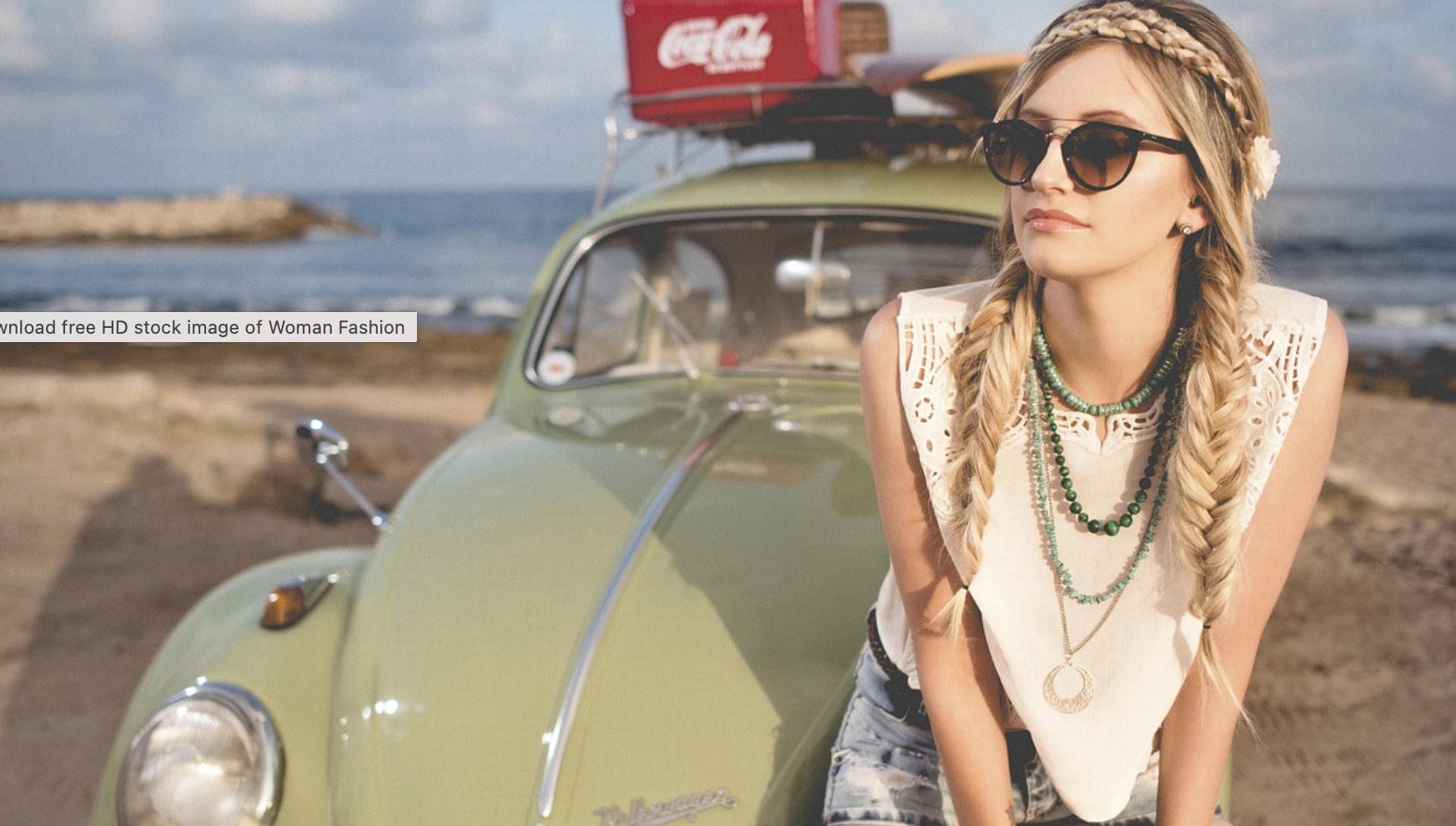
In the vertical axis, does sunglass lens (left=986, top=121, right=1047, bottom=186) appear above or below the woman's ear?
above

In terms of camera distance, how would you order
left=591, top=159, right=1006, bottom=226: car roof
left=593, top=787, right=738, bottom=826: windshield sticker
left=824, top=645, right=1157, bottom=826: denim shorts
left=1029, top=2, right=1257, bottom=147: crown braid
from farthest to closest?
left=591, top=159, right=1006, bottom=226: car roof → left=593, top=787, right=738, bottom=826: windshield sticker → left=824, top=645, right=1157, bottom=826: denim shorts → left=1029, top=2, right=1257, bottom=147: crown braid

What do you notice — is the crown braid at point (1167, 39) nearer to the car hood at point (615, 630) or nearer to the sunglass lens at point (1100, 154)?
the sunglass lens at point (1100, 154)

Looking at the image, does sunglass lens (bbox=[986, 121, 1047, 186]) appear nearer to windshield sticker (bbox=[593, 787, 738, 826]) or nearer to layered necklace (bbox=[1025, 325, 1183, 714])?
layered necklace (bbox=[1025, 325, 1183, 714])

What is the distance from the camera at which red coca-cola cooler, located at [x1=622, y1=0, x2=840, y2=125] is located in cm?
400

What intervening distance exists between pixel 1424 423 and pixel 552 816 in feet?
33.1

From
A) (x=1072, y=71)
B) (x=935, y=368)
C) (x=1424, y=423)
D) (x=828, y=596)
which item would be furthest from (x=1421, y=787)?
(x=1424, y=423)

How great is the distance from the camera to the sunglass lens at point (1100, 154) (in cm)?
149

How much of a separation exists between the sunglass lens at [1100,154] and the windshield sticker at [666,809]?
48.1 inches

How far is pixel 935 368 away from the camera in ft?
5.70

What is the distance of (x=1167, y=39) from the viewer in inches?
57.9

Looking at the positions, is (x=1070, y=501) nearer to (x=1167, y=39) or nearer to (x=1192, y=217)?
(x=1192, y=217)

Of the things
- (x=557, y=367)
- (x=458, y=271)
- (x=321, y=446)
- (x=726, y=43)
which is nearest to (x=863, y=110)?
(x=726, y=43)

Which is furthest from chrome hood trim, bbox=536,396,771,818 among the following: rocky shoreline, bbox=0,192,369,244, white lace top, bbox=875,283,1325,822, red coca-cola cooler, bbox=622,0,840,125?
rocky shoreline, bbox=0,192,369,244

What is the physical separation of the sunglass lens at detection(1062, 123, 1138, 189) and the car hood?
1147mm
